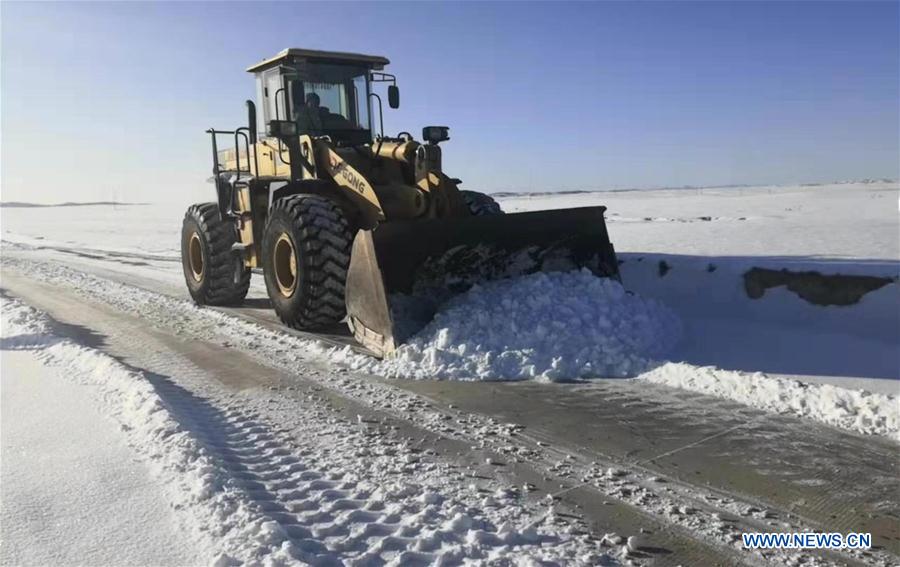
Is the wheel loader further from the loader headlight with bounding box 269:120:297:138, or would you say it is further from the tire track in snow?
the tire track in snow

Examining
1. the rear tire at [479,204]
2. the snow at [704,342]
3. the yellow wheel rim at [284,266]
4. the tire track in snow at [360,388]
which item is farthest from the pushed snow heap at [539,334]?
the yellow wheel rim at [284,266]

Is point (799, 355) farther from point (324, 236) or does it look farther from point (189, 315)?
point (189, 315)

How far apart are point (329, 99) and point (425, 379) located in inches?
164

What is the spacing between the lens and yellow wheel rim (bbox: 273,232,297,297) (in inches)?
269

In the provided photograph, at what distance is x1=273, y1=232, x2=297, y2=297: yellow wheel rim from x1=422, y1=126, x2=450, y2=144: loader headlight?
1.86m

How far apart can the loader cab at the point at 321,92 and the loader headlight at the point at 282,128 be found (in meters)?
0.23

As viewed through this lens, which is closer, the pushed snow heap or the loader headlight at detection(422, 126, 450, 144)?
the pushed snow heap

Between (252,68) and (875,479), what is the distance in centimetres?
746

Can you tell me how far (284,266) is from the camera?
706 cm

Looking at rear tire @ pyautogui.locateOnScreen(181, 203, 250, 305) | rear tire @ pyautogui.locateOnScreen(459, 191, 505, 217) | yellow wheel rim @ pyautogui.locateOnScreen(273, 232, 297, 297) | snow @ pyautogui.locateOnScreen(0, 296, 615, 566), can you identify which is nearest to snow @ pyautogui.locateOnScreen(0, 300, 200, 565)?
snow @ pyautogui.locateOnScreen(0, 296, 615, 566)

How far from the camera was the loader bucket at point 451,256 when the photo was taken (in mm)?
5793

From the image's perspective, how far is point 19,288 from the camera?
1095cm

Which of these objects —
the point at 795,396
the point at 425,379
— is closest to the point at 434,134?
the point at 425,379

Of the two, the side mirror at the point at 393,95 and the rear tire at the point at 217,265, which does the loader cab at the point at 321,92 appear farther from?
the rear tire at the point at 217,265
